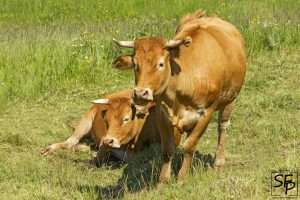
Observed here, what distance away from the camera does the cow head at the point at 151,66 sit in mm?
6332

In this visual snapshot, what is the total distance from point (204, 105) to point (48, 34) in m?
7.70

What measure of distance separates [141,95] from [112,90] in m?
5.94

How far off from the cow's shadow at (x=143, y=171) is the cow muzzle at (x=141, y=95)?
1173mm

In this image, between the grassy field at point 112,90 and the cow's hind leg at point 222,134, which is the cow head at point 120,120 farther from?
the cow's hind leg at point 222,134

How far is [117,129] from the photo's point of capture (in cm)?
856

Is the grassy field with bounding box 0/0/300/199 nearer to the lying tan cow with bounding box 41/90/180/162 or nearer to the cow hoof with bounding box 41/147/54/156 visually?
the cow hoof with bounding box 41/147/54/156

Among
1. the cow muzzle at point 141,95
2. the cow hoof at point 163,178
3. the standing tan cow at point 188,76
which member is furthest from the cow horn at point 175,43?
the cow hoof at point 163,178

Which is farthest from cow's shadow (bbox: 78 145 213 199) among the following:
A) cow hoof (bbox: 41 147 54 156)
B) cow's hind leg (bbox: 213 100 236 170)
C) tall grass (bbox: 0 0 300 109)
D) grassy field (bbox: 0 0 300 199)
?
tall grass (bbox: 0 0 300 109)

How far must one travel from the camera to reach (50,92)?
1208 centimetres

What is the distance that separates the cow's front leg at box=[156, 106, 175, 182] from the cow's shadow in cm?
14

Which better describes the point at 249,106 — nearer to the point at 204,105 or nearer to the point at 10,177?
the point at 204,105

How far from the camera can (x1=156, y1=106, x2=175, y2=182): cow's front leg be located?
25.0 feet

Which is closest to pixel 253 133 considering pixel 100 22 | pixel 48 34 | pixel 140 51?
pixel 140 51

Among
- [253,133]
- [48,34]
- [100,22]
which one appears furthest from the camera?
[100,22]
